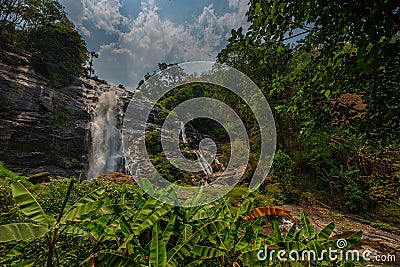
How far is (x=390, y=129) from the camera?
2.02 m

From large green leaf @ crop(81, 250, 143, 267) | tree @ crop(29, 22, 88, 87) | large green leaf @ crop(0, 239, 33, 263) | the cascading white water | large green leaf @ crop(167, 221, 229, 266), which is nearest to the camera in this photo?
large green leaf @ crop(81, 250, 143, 267)

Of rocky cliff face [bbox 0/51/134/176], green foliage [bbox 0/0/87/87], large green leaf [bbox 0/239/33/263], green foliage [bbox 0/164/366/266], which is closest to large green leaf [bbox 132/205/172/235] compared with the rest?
green foliage [bbox 0/164/366/266]

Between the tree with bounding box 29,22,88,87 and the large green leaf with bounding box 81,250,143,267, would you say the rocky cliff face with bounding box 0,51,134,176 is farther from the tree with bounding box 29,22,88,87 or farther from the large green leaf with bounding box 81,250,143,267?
the large green leaf with bounding box 81,250,143,267

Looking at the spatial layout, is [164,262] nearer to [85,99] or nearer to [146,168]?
[146,168]

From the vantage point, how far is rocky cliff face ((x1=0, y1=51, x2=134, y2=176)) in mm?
13406

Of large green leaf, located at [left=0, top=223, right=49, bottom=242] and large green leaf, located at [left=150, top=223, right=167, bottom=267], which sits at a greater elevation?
large green leaf, located at [left=0, top=223, right=49, bottom=242]

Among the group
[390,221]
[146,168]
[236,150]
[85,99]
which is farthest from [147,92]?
[390,221]

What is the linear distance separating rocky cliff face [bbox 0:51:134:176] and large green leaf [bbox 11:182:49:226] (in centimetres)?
1504

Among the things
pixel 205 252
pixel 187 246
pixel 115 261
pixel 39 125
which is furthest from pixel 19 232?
pixel 39 125

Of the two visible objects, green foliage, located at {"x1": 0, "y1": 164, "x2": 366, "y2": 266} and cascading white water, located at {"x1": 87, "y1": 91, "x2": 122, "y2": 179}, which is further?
cascading white water, located at {"x1": 87, "y1": 91, "x2": 122, "y2": 179}

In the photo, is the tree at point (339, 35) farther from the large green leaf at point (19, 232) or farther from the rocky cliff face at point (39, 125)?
the rocky cliff face at point (39, 125)

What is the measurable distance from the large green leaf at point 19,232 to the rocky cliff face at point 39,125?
15342 mm

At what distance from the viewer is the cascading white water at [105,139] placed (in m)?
15.6

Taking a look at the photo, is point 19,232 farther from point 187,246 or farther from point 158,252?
point 187,246
